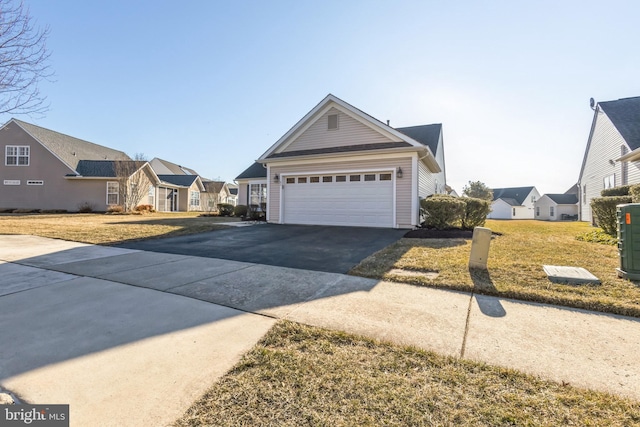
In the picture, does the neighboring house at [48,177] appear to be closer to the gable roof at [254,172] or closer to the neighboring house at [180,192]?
the neighboring house at [180,192]

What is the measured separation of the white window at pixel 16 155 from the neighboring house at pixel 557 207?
2383 inches

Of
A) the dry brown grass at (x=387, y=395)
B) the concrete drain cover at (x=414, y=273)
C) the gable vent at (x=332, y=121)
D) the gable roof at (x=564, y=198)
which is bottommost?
the dry brown grass at (x=387, y=395)

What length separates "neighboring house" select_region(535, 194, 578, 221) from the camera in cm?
3934

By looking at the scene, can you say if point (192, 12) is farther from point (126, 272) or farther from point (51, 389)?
point (51, 389)

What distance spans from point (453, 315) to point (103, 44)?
15696mm

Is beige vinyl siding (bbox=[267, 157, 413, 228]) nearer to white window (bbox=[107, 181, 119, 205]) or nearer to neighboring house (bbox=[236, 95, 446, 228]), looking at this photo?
neighboring house (bbox=[236, 95, 446, 228])

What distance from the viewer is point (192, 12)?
10203mm

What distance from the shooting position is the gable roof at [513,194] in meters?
45.6

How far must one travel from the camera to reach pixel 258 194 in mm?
20922

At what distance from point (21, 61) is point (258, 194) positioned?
14.6 m

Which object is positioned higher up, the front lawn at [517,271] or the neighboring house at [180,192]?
the neighboring house at [180,192]

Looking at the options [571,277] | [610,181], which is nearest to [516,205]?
[610,181]

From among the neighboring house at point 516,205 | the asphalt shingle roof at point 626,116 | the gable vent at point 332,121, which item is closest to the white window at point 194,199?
the gable vent at point 332,121

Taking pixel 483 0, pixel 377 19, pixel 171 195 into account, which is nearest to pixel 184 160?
pixel 171 195
